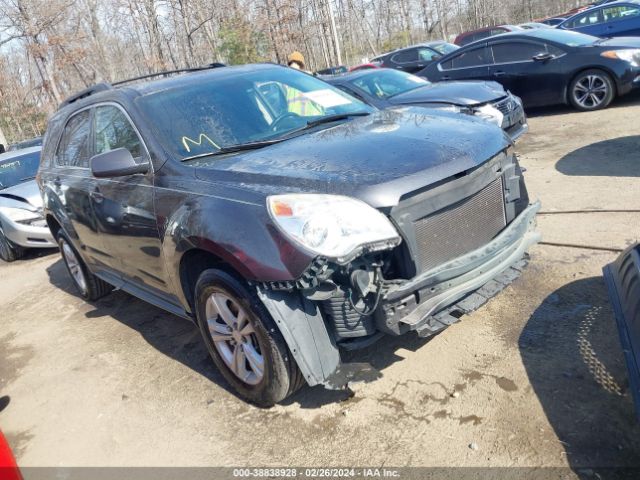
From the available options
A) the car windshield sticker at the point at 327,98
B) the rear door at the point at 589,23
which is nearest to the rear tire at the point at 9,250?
the car windshield sticker at the point at 327,98

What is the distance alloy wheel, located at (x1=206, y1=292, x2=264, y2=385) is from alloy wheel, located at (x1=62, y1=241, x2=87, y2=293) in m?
2.71

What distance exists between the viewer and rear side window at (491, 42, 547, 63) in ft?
31.3

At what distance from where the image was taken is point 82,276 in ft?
17.5

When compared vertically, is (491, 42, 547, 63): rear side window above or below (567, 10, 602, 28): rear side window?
below

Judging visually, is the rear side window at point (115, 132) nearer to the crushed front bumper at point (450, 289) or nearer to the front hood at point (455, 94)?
the crushed front bumper at point (450, 289)

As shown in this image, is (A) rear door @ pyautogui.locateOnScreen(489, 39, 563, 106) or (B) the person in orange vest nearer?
(B) the person in orange vest

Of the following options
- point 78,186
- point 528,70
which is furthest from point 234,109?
point 528,70

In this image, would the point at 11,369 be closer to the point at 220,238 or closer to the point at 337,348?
the point at 220,238

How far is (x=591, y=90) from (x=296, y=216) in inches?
324

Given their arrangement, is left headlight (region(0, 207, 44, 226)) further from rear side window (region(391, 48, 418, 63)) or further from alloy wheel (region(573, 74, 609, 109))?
rear side window (region(391, 48, 418, 63))

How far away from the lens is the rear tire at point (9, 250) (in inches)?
313

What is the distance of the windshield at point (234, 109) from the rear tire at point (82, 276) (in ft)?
7.49

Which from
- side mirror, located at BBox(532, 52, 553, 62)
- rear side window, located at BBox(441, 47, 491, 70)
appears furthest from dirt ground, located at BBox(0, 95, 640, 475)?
rear side window, located at BBox(441, 47, 491, 70)

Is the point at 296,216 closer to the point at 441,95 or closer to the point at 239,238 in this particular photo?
the point at 239,238
